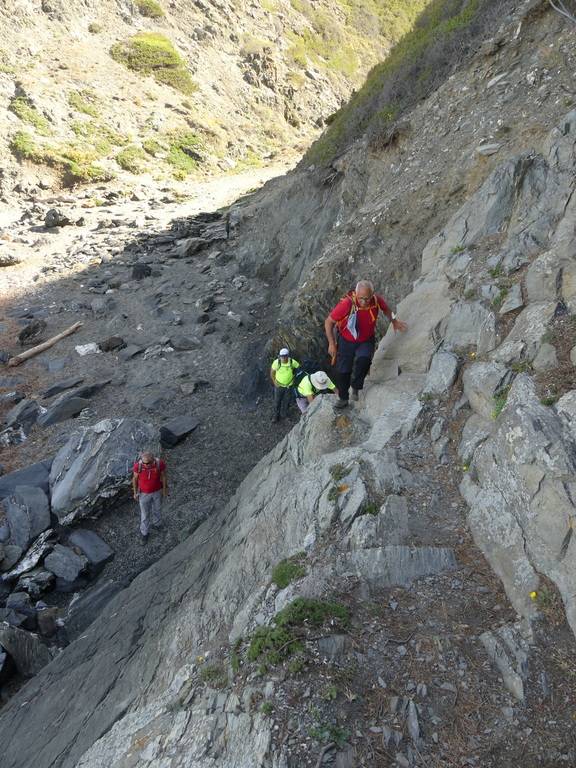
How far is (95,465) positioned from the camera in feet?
38.2

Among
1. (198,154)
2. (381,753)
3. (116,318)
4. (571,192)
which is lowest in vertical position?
(381,753)

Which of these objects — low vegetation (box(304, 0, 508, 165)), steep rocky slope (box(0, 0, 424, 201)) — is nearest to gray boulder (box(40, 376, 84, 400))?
low vegetation (box(304, 0, 508, 165))

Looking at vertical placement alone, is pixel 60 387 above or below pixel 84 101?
below

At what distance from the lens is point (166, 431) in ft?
43.5

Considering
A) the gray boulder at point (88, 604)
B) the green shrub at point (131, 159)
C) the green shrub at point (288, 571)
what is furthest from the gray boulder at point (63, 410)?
the green shrub at point (131, 159)

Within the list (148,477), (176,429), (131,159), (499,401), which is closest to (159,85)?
(131,159)

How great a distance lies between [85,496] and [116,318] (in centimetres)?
1092

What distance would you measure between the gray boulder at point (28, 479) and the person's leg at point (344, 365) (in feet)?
26.0

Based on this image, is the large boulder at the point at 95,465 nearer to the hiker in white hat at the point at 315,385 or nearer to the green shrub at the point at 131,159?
the hiker in white hat at the point at 315,385

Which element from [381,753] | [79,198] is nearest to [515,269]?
[381,753]

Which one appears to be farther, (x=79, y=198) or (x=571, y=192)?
(x=79, y=198)

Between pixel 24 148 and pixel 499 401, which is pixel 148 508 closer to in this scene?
pixel 499 401

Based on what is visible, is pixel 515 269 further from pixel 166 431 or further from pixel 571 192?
Result: pixel 166 431

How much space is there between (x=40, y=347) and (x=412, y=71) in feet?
53.0
